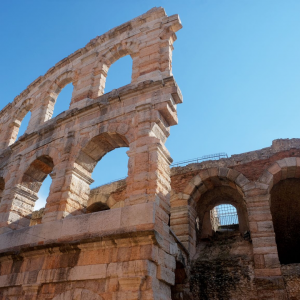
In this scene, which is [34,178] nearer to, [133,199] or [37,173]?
[37,173]

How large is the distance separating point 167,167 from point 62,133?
3.25 m

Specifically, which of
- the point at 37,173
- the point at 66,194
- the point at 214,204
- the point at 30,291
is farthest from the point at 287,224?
the point at 30,291

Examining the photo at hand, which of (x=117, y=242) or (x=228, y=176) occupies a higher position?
(x=228, y=176)

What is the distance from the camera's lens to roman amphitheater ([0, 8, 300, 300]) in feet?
18.2

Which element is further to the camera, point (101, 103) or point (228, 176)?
point (228, 176)

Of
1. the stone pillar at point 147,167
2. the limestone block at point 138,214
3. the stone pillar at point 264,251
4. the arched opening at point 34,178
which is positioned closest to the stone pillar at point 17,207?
the arched opening at point 34,178

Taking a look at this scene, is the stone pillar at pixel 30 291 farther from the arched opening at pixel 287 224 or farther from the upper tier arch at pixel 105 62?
the arched opening at pixel 287 224

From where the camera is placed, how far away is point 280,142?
10.1 metres

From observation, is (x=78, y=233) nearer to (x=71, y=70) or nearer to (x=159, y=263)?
(x=159, y=263)

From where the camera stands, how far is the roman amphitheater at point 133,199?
5.56 meters

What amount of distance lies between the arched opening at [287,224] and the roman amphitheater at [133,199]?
37 millimetres

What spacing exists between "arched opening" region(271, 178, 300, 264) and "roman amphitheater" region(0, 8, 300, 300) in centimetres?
4

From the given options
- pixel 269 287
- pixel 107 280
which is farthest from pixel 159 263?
pixel 269 287

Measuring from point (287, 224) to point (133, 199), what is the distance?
27.7 feet
